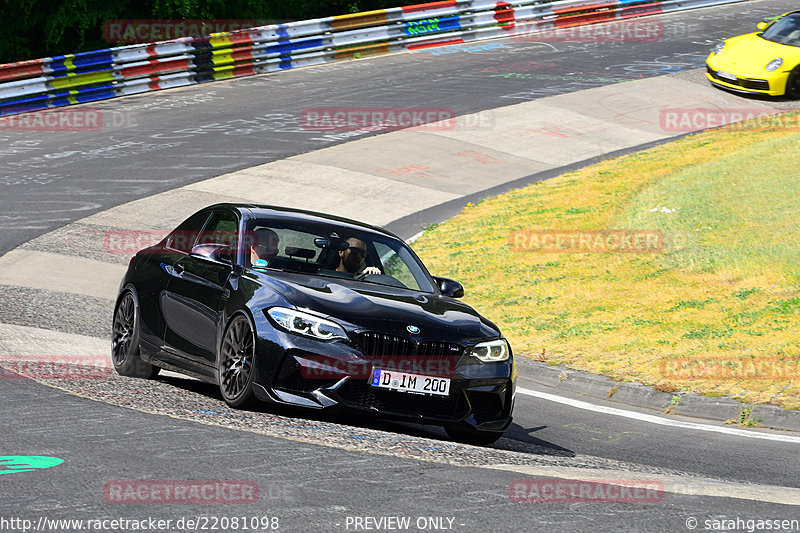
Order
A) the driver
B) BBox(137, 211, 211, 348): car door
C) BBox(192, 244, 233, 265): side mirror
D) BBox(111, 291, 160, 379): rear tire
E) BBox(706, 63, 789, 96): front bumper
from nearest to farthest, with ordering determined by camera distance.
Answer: BBox(192, 244, 233, 265): side mirror
the driver
BBox(137, 211, 211, 348): car door
BBox(111, 291, 160, 379): rear tire
BBox(706, 63, 789, 96): front bumper

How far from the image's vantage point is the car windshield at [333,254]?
8406 millimetres

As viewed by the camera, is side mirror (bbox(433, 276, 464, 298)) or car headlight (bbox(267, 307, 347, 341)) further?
side mirror (bbox(433, 276, 464, 298))

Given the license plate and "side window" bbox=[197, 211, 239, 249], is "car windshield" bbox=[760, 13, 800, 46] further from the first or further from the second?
the license plate

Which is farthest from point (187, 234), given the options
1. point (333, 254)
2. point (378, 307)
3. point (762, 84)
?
point (762, 84)

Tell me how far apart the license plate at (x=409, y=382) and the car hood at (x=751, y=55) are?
737 inches

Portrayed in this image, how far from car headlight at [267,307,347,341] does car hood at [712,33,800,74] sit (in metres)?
19.1

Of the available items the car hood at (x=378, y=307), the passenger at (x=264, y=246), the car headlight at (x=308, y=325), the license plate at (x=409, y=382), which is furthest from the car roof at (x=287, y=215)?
the license plate at (x=409, y=382)

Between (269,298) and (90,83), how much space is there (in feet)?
57.7

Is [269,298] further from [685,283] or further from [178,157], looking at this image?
[178,157]

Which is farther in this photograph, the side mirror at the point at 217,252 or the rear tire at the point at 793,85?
the rear tire at the point at 793,85

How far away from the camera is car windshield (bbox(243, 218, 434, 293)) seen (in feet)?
27.6

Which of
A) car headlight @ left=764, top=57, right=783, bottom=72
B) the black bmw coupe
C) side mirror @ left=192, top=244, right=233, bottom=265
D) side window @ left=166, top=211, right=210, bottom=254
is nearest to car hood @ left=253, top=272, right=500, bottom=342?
the black bmw coupe

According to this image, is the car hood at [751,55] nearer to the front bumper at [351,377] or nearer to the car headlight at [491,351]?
the car headlight at [491,351]

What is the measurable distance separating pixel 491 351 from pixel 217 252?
7.47ft
